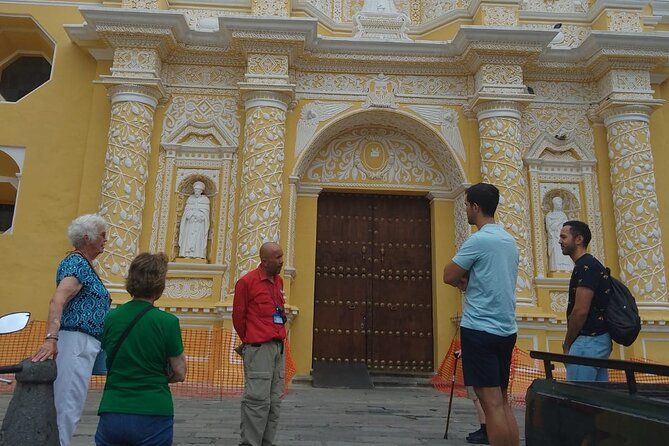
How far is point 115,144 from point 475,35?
6.18 metres

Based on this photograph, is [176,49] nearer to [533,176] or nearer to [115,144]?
[115,144]

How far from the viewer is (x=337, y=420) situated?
5422 mm

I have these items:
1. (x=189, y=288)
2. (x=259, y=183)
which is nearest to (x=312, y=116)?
(x=259, y=183)

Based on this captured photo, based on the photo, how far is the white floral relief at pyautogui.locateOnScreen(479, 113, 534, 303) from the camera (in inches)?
342

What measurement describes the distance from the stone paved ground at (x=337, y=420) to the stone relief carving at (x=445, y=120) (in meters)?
4.33

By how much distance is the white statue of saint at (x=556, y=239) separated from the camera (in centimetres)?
912

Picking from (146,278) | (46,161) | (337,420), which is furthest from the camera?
(46,161)

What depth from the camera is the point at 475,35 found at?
9.02 m

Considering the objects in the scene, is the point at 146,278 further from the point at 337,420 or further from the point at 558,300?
the point at 558,300

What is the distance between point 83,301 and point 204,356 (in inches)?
218

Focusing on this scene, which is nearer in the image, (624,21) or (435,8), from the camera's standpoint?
(624,21)

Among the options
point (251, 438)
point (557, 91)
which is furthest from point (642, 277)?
point (251, 438)

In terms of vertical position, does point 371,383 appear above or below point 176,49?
below

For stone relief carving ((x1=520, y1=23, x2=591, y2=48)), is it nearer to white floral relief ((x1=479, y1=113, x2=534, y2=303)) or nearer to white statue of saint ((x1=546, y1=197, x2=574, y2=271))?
white floral relief ((x1=479, y1=113, x2=534, y2=303))
